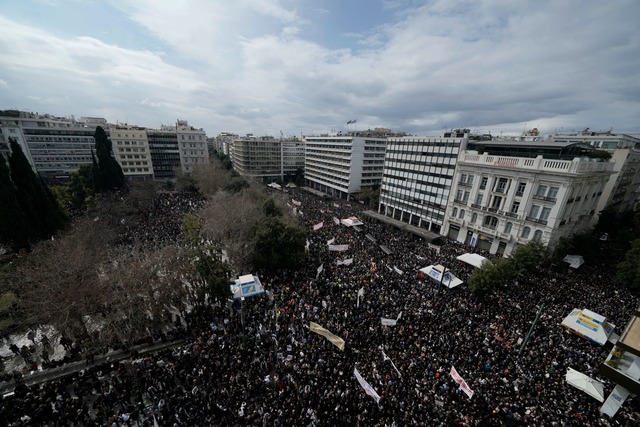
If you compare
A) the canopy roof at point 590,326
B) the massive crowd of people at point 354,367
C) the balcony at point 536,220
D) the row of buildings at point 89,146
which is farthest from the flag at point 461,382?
the row of buildings at point 89,146

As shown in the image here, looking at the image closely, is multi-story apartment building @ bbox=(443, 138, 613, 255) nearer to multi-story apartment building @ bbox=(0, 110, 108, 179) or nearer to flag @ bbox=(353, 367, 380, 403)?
flag @ bbox=(353, 367, 380, 403)

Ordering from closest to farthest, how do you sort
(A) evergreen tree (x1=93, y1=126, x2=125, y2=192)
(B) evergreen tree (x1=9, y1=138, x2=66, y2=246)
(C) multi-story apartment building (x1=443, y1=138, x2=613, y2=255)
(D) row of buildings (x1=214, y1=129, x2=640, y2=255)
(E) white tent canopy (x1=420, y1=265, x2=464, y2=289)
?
(E) white tent canopy (x1=420, y1=265, x2=464, y2=289) → (B) evergreen tree (x1=9, y1=138, x2=66, y2=246) → (C) multi-story apartment building (x1=443, y1=138, x2=613, y2=255) → (D) row of buildings (x1=214, y1=129, x2=640, y2=255) → (A) evergreen tree (x1=93, y1=126, x2=125, y2=192)

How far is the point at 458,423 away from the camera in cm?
1358

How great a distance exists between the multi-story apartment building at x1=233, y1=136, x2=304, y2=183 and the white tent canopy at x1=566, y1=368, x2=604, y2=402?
3363 inches

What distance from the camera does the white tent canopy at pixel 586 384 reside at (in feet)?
49.2

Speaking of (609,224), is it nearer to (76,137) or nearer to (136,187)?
(136,187)

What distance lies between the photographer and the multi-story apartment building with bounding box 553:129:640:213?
43.5 meters

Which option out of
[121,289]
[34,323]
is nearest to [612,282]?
[121,289]

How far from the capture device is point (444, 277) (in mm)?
26344

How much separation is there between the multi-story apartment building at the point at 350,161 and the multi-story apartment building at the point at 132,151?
53293mm

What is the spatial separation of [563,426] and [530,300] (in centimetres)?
1419

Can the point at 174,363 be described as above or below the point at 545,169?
below

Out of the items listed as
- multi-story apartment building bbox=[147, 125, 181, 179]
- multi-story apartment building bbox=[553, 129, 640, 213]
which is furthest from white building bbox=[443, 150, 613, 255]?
multi-story apartment building bbox=[147, 125, 181, 179]

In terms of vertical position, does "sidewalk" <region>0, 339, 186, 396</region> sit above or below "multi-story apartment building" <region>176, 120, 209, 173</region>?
below
